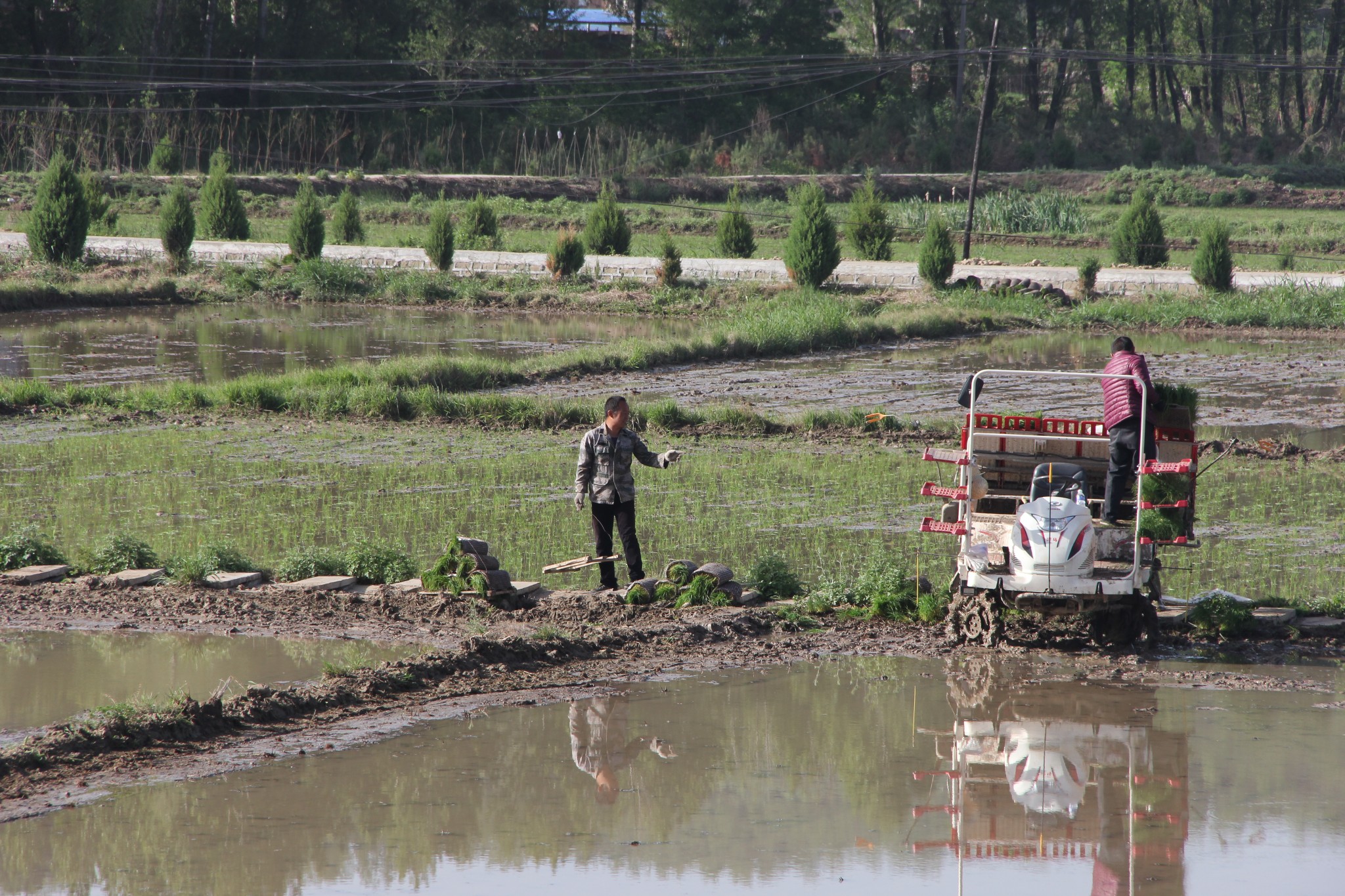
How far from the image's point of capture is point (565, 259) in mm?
35062

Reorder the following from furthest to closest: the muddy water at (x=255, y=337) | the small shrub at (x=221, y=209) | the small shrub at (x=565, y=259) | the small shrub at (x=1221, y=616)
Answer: the small shrub at (x=221, y=209) < the small shrub at (x=565, y=259) < the muddy water at (x=255, y=337) < the small shrub at (x=1221, y=616)

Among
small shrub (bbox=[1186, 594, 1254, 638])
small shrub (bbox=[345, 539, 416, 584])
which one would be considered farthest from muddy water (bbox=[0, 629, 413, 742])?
small shrub (bbox=[1186, 594, 1254, 638])

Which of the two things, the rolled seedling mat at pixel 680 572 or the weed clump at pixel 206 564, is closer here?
the rolled seedling mat at pixel 680 572

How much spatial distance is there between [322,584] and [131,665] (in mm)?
1826

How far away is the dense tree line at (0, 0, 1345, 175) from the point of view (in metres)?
56.9

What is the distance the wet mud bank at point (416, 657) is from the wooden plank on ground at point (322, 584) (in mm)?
112

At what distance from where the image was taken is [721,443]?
1694 centimetres

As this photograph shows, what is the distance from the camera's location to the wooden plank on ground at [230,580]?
34.3ft

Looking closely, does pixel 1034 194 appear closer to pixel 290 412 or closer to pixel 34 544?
pixel 290 412

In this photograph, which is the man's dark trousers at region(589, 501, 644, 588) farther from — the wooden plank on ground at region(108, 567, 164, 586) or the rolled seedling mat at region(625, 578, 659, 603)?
the wooden plank on ground at region(108, 567, 164, 586)

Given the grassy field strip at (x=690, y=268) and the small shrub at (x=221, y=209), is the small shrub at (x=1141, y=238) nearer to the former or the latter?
the grassy field strip at (x=690, y=268)

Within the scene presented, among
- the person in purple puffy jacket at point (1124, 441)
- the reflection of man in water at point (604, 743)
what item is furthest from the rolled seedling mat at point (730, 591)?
the person in purple puffy jacket at point (1124, 441)

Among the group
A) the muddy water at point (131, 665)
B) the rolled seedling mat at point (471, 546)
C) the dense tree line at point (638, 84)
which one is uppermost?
the dense tree line at point (638, 84)

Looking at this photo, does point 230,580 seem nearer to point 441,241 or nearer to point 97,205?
point 441,241
